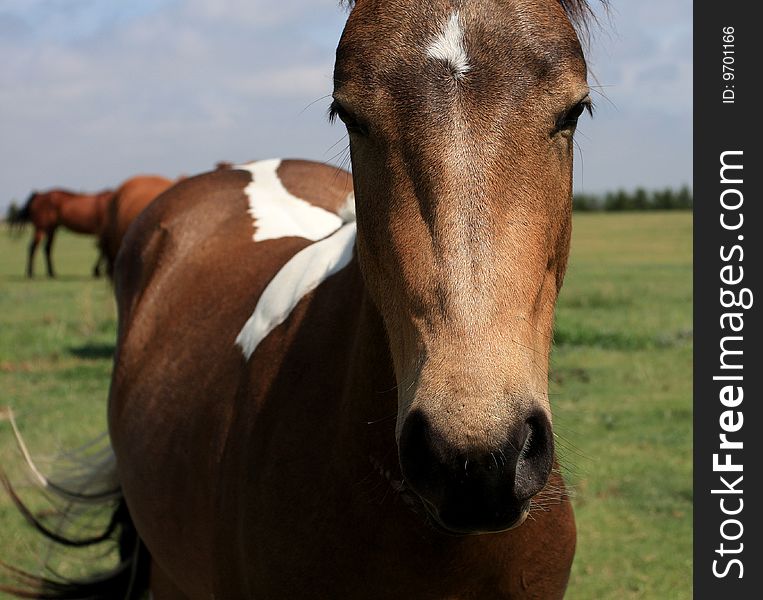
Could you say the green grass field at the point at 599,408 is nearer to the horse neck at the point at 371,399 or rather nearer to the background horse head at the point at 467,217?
the horse neck at the point at 371,399

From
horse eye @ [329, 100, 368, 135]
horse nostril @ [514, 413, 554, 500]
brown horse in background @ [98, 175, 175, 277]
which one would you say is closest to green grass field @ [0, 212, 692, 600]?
horse nostril @ [514, 413, 554, 500]

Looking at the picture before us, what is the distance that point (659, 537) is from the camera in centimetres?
480

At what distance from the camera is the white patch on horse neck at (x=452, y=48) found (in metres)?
1.64

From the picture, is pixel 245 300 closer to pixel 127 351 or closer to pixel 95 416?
pixel 127 351

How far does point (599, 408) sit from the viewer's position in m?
7.12

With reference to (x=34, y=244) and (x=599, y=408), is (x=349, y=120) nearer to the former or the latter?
(x=599, y=408)

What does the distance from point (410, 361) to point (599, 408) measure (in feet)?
19.1

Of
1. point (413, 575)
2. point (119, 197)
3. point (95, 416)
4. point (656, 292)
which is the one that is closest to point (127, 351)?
point (413, 575)

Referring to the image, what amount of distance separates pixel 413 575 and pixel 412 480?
51 centimetres

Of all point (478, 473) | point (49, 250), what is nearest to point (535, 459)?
point (478, 473)

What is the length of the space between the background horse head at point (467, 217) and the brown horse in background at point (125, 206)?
929 centimetres

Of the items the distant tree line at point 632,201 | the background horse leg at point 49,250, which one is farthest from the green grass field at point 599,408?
the distant tree line at point 632,201

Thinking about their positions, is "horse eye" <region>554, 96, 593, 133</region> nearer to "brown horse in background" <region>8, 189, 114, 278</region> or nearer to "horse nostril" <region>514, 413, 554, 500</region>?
"horse nostril" <region>514, 413, 554, 500</region>

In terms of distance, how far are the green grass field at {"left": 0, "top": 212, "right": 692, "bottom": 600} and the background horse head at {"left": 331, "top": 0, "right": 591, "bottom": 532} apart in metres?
0.64
